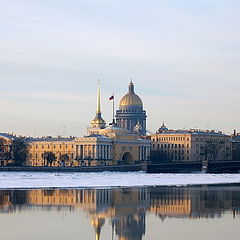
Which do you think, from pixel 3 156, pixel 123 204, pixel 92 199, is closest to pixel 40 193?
pixel 92 199

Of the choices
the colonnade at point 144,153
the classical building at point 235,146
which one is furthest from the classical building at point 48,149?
the classical building at point 235,146

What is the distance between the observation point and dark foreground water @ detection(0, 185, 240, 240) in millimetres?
30297

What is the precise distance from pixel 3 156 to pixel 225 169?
45.3 metres

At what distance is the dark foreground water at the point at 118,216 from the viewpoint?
3030 cm

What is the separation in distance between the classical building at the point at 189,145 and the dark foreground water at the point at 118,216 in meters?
118

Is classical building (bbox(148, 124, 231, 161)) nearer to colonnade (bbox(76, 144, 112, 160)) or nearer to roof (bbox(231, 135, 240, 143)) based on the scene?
roof (bbox(231, 135, 240, 143))

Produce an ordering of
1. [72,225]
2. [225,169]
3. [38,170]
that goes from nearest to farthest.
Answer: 1. [72,225]
2. [225,169]
3. [38,170]

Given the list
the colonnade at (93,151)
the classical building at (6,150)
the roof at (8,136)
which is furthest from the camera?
the roof at (8,136)

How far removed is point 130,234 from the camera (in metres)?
30.2

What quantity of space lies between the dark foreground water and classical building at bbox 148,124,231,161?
11771 cm

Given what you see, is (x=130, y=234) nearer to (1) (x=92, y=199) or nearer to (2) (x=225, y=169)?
(1) (x=92, y=199)

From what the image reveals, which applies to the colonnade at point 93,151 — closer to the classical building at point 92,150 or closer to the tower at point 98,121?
the classical building at point 92,150

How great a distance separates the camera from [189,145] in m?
169

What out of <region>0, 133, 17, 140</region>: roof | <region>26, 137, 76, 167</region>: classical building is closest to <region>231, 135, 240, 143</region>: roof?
<region>26, 137, 76, 167</region>: classical building
